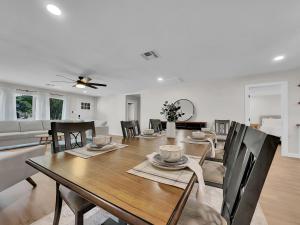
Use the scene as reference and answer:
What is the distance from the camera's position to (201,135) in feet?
5.36

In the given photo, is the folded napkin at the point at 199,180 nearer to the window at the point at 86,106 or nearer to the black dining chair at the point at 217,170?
the black dining chair at the point at 217,170

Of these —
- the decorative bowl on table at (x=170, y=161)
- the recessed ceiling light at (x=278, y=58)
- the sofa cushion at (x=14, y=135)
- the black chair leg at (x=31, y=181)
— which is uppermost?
the recessed ceiling light at (x=278, y=58)

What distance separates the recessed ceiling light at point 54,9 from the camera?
61.1 inches

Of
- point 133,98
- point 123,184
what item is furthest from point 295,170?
point 133,98

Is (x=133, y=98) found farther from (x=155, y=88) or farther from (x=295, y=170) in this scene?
(x=295, y=170)

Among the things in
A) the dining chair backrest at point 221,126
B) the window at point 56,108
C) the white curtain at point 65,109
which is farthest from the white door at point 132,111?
the dining chair backrest at point 221,126

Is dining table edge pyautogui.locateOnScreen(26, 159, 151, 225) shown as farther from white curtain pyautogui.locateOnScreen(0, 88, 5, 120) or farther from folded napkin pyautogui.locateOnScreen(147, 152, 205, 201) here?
white curtain pyautogui.locateOnScreen(0, 88, 5, 120)

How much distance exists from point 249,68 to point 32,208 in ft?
15.6

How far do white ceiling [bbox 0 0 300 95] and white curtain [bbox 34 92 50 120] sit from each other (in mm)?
2980

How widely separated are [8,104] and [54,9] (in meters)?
5.60

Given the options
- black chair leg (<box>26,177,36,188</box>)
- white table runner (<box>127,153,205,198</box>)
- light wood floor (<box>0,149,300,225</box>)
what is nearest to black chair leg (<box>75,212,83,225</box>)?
white table runner (<box>127,153,205,198</box>)

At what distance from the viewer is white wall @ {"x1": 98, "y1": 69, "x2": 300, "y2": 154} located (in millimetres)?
3604

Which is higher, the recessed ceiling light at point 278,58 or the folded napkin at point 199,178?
the recessed ceiling light at point 278,58

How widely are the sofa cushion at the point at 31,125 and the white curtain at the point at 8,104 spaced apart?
34.6 inches
